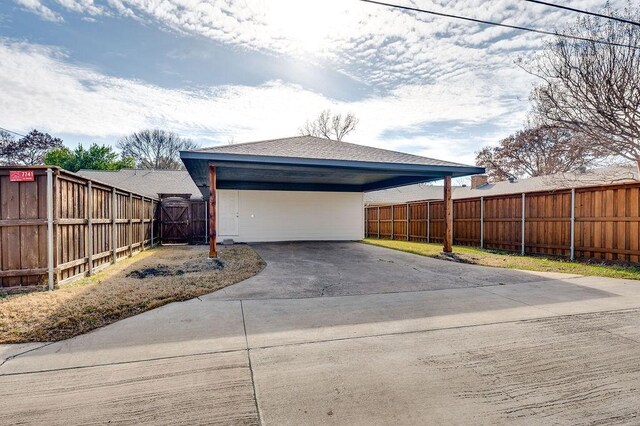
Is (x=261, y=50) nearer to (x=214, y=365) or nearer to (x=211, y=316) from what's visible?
(x=211, y=316)

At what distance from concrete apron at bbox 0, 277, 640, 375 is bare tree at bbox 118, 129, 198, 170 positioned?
34.2 m

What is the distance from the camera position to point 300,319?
4180mm

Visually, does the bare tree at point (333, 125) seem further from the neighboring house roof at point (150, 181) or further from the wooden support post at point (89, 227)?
the wooden support post at point (89, 227)

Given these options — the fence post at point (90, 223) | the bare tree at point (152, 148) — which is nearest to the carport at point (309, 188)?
the fence post at point (90, 223)

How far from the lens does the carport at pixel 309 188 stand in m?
10.2

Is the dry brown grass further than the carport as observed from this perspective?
No

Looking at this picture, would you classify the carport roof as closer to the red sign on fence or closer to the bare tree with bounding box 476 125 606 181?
the red sign on fence

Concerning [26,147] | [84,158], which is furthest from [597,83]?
[26,147]

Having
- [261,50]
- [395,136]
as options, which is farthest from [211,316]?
[395,136]

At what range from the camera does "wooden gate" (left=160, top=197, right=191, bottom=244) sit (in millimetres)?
15406

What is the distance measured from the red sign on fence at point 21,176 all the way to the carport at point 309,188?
452cm

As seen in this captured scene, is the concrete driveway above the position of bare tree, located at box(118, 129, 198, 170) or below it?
below

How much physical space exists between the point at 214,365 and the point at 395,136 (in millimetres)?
23015

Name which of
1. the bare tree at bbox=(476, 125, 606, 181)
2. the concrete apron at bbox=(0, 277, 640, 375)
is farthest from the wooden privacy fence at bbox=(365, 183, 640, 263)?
the bare tree at bbox=(476, 125, 606, 181)
